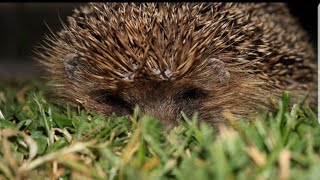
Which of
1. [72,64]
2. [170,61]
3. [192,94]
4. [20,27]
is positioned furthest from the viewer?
[20,27]

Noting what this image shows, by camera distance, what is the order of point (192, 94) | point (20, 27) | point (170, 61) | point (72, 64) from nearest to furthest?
point (170, 61) → point (192, 94) → point (72, 64) → point (20, 27)

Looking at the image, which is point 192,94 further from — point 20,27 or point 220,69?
point 20,27

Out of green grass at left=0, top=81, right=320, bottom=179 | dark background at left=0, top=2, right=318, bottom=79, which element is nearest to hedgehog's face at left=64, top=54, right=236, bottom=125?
green grass at left=0, top=81, right=320, bottom=179

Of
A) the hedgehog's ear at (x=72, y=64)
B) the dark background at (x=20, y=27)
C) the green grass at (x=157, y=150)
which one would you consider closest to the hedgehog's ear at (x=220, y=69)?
the green grass at (x=157, y=150)

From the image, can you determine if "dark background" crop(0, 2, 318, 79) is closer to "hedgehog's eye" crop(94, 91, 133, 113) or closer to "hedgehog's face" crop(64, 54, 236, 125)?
"hedgehog's face" crop(64, 54, 236, 125)

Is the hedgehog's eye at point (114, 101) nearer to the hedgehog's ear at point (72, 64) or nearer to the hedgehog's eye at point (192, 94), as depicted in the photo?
the hedgehog's ear at point (72, 64)

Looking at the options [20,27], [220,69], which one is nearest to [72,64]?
[220,69]
